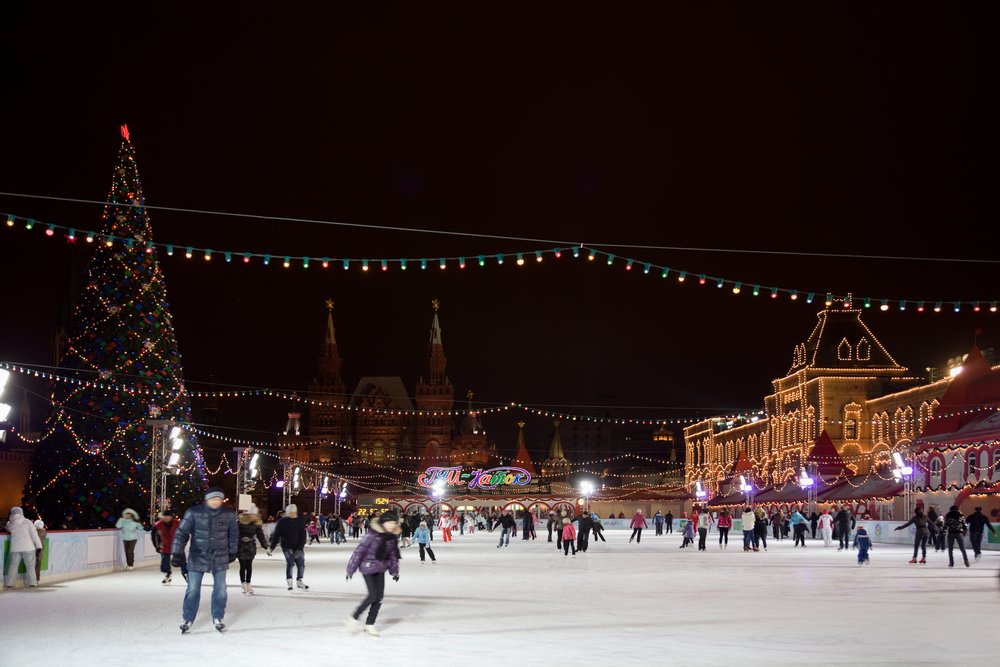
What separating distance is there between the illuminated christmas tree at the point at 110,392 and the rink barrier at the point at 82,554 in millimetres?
5107

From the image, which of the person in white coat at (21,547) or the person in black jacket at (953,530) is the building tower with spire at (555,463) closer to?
the person in black jacket at (953,530)

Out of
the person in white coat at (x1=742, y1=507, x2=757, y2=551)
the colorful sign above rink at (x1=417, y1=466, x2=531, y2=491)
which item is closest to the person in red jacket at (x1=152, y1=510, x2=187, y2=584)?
the person in white coat at (x1=742, y1=507, x2=757, y2=551)

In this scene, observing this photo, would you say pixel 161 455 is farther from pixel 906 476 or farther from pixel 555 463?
pixel 555 463

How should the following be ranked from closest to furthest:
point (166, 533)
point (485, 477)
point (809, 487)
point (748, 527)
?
1. point (166, 533)
2. point (748, 527)
3. point (809, 487)
4. point (485, 477)

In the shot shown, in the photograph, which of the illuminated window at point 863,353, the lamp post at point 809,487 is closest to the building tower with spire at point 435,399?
the illuminated window at point 863,353

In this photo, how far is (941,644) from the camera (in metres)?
10.4

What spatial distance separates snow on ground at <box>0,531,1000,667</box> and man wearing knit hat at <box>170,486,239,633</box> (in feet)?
1.03

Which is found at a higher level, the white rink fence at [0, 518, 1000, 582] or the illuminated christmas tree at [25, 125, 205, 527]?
the illuminated christmas tree at [25, 125, 205, 527]

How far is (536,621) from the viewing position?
1253 cm

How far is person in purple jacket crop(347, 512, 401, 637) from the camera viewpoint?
37.0 ft

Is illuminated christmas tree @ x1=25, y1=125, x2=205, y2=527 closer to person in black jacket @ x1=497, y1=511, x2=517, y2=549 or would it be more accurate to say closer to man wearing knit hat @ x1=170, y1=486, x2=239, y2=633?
person in black jacket @ x1=497, y1=511, x2=517, y2=549

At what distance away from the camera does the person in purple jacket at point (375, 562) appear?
11289 mm

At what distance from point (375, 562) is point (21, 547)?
9.04 metres

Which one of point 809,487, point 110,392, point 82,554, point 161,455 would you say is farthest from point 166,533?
point 809,487
